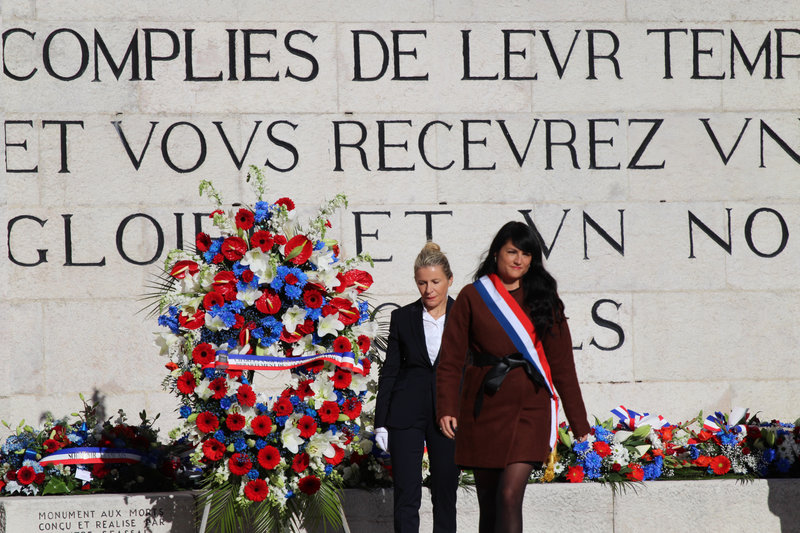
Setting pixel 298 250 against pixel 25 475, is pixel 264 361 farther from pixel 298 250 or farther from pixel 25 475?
pixel 25 475

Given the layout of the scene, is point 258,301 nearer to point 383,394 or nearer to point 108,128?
point 383,394

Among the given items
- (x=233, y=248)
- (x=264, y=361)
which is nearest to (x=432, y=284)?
(x=264, y=361)

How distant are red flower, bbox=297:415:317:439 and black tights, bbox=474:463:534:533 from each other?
1.08 meters

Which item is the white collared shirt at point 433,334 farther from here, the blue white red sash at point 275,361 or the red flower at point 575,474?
the red flower at point 575,474

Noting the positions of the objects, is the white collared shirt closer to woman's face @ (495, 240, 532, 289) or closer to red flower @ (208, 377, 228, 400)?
woman's face @ (495, 240, 532, 289)

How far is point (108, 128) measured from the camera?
8.57m

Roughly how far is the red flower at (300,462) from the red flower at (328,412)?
0.73 ft

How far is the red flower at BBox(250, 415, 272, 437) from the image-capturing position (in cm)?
600

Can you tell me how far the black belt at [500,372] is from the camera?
5281mm

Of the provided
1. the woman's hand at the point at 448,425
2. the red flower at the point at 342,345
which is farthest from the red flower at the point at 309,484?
the woman's hand at the point at 448,425

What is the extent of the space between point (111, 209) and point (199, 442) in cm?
297

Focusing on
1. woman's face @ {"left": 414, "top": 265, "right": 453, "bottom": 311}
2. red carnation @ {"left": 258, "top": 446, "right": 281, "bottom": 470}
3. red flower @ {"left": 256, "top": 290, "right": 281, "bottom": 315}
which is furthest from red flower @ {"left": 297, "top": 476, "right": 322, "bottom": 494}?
woman's face @ {"left": 414, "top": 265, "right": 453, "bottom": 311}

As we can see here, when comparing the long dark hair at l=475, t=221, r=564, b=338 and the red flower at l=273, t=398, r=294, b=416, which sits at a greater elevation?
the long dark hair at l=475, t=221, r=564, b=338

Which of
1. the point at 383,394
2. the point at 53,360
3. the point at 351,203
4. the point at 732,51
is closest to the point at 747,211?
the point at 732,51
